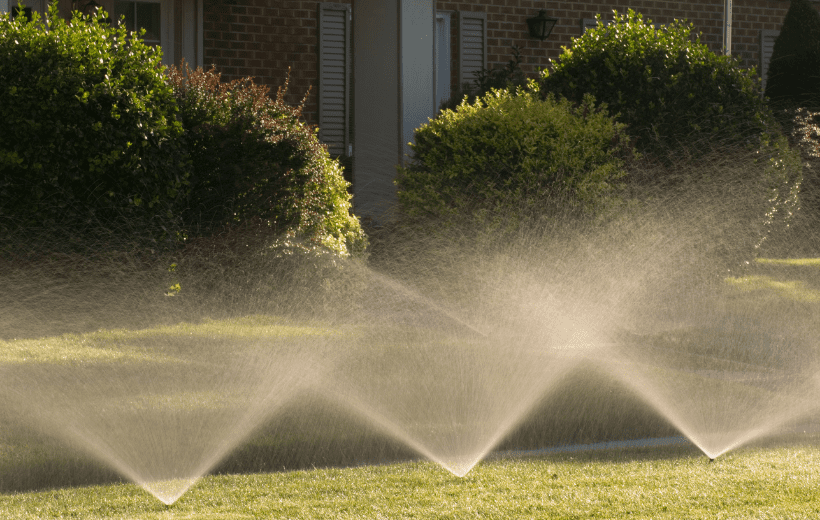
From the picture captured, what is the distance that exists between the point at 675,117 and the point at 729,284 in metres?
2.08

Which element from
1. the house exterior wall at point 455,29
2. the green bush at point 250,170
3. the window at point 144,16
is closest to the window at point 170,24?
the window at point 144,16

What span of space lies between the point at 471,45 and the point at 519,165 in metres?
5.75

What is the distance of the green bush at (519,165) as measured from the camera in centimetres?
772

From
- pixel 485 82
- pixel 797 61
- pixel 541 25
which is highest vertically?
pixel 541 25

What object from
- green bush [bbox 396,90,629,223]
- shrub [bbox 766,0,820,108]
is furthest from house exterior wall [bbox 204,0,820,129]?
green bush [bbox 396,90,629,223]

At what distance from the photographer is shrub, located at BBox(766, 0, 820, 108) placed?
44.0 ft

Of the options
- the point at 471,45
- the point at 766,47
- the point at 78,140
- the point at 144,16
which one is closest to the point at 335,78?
the point at 471,45

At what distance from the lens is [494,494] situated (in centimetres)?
373

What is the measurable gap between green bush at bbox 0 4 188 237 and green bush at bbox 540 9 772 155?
408 centimetres

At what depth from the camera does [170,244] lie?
6.98m

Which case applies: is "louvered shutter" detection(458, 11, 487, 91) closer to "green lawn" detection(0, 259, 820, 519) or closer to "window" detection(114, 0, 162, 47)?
"window" detection(114, 0, 162, 47)

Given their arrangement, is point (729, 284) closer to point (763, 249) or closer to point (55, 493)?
point (763, 249)

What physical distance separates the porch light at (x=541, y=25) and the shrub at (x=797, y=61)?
3665 millimetres

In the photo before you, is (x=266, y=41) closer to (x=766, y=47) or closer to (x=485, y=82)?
(x=485, y=82)
